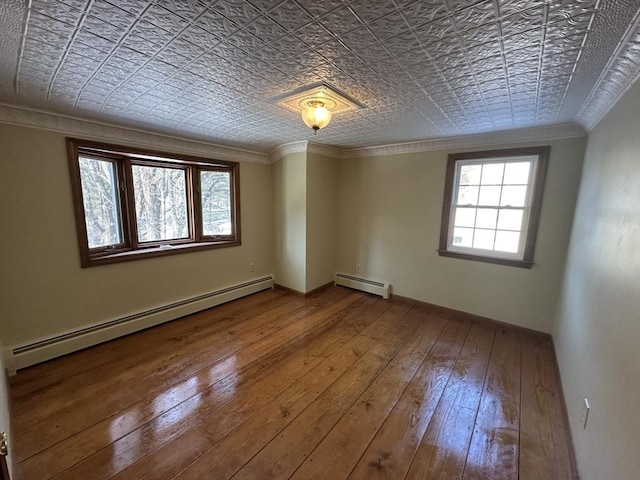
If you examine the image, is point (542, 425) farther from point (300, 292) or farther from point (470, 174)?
point (300, 292)

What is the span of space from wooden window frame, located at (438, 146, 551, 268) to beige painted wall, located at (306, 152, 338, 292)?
1660 mm

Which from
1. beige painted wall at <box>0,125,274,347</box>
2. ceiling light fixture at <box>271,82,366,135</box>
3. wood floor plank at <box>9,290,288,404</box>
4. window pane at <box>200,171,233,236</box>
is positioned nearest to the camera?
ceiling light fixture at <box>271,82,366,135</box>

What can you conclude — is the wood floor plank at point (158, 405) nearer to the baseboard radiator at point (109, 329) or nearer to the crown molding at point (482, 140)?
the baseboard radiator at point (109, 329)

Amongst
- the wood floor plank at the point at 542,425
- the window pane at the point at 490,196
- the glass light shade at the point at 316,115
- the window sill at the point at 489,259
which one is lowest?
the wood floor plank at the point at 542,425

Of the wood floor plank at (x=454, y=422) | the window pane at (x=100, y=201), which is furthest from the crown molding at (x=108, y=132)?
the wood floor plank at (x=454, y=422)

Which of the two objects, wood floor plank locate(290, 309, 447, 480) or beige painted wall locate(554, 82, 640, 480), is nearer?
beige painted wall locate(554, 82, 640, 480)

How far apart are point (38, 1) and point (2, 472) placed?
1.55 m

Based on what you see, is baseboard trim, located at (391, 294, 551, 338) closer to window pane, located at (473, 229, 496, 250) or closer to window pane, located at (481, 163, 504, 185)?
window pane, located at (473, 229, 496, 250)

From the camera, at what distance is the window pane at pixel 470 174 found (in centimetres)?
318

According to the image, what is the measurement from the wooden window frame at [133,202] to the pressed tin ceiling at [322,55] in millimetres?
443

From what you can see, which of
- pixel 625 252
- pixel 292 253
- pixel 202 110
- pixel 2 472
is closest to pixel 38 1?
pixel 202 110

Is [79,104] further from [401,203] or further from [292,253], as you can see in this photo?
[401,203]

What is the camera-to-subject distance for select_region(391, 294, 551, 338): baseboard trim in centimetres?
294

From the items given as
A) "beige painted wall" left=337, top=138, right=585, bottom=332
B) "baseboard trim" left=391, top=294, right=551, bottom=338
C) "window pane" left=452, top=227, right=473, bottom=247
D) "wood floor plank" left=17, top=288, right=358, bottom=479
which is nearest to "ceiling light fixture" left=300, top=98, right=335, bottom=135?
"beige painted wall" left=337, top=138, right=585, bottom=332
